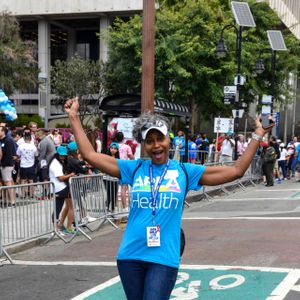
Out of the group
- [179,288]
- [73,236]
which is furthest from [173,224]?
[73,236]

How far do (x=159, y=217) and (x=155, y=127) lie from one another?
0.60 m

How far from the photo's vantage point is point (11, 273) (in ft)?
23.2

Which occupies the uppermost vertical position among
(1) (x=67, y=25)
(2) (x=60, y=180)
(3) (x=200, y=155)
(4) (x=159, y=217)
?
(1) (x=67, y=25)

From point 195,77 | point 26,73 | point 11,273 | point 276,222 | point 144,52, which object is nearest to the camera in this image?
point 11,273

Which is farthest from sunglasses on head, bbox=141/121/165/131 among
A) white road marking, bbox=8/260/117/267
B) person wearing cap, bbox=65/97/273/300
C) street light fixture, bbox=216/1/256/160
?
street light fixture, bbox=216/1/256/160

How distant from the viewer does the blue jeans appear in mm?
3279

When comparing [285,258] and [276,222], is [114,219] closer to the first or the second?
[276,222]

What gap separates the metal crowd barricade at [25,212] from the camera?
27.5 feet

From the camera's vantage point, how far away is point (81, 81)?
39.0 m

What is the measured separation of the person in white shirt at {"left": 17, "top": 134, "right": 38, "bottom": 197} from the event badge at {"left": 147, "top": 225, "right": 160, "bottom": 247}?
10.9 metres

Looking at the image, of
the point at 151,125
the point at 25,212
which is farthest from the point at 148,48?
the point at 151,125

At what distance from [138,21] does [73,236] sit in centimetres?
2411

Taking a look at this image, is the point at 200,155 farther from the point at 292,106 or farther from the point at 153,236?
the point at 292,106

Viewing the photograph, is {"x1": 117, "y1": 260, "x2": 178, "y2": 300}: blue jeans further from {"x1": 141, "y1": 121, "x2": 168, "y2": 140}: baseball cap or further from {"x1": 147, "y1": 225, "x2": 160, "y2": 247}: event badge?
{"x1": 141, "y1": 121, "x2": 168, "y2": 140}: baseball cap
